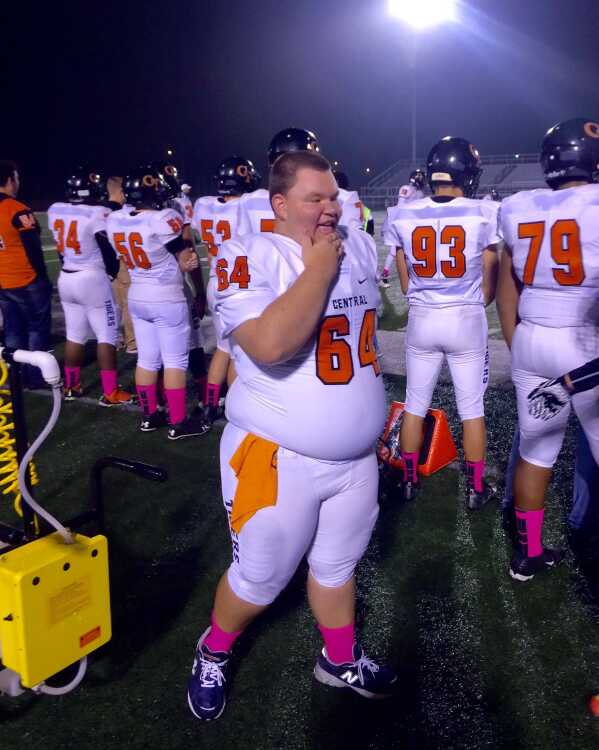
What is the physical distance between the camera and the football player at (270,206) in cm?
388

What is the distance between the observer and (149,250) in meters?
4.92

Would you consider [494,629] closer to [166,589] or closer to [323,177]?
[166,589]

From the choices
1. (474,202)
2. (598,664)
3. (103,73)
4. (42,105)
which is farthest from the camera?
(103,73)

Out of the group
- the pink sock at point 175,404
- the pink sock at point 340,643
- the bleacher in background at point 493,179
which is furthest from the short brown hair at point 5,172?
the bleacher in background at point 493,179

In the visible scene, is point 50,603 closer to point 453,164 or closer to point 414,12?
point 453,164

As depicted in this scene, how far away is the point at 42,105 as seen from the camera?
25.5 metres

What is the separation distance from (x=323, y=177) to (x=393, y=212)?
2.14 m

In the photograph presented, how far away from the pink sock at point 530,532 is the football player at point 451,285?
0.64 m

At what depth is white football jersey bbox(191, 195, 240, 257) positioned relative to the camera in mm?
5527

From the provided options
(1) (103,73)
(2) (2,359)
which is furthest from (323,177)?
(1) (103,73)

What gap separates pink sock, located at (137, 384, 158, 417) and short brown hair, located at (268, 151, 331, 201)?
3561 millimetres

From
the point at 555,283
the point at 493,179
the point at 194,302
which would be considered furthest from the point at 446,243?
the point at 493,179

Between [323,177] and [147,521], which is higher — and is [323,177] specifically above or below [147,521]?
above

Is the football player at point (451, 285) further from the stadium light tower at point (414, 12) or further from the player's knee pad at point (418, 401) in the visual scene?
the stadium light tower at point (414, 12)
